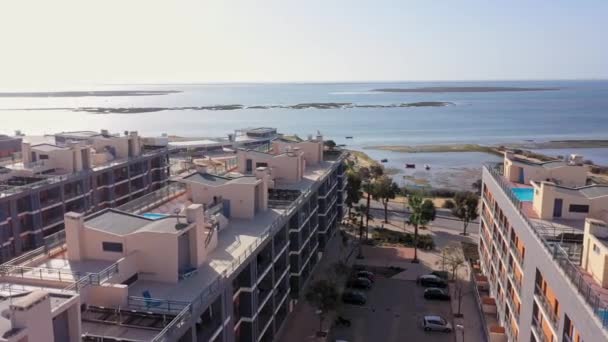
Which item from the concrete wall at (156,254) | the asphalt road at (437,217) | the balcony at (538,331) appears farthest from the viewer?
the asphalt road at (437,217)

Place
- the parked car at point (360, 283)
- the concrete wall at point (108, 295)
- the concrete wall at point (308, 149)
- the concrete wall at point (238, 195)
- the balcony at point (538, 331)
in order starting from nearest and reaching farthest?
the concrete wall at point (108, 295) → the balcony at point (538, 331) → the concrete wall at point (238, 195) → the parked car at point (360, 283) → the concrete wall at point (308, 149)

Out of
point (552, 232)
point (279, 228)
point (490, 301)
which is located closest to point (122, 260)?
point (279, 228)

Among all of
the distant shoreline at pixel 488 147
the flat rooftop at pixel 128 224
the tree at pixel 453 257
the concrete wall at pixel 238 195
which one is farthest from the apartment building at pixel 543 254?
the distant shoreline at pixel 488 147

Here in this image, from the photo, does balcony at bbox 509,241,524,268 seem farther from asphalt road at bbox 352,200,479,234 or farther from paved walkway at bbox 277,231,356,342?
asphalt road at bbox 352,200,479,234

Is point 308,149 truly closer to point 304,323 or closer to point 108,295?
point 304,323

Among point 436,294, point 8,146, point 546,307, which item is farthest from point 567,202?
point 8,146

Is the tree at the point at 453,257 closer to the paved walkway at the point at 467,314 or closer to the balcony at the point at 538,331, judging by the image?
the paved walkway at the point at 467,314

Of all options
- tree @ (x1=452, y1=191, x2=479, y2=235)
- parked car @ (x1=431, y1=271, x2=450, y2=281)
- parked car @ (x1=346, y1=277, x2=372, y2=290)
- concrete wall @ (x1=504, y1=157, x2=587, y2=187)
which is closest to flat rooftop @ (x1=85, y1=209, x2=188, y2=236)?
parked car @ (x1=346, y1=277, x2=372, y2=290)
